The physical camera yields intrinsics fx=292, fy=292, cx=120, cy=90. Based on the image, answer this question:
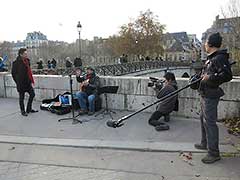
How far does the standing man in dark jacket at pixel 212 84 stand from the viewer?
4230 mm

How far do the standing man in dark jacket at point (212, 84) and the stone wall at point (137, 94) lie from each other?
235cm

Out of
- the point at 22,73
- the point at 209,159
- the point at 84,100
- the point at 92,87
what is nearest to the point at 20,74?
the point at 22,73

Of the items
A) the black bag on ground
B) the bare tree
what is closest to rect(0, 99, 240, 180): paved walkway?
the black bag on ground

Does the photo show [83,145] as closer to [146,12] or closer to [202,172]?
[202,172]

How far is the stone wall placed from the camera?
6.66 meters

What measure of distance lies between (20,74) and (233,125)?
5477 millimetres

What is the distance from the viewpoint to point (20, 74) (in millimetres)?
7840

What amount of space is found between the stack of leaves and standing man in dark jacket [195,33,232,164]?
1464mm

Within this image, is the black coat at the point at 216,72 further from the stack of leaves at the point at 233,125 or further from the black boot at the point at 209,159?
the stack of leaves at the point at 233,125

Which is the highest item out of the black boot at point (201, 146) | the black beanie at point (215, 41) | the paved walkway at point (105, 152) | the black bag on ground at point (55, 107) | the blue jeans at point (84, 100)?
the black beanie at point (215, 41)

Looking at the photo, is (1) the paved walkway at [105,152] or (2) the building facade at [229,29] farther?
(2) the building facade at [229,29]

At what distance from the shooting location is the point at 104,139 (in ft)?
19.1

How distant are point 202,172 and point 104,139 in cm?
221

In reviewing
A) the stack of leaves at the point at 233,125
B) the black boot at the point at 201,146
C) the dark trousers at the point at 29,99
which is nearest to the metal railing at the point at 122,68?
the dark trousers at the point at 29,99
